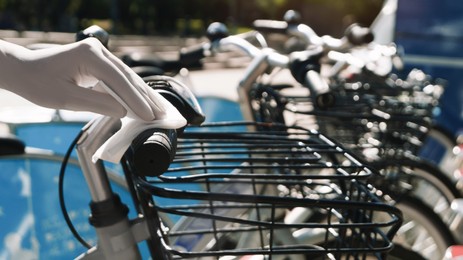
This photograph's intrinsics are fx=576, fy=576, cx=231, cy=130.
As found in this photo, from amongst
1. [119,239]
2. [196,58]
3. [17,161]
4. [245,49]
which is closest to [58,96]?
[119,239]

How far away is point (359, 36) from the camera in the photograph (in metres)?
3.06

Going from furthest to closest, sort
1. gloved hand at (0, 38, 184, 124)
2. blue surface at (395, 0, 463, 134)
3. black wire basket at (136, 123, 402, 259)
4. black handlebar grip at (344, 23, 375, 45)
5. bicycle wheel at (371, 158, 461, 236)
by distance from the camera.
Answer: blue surface at (395, 0, 463, 134) → black handlebar grip at (344, 23, 375, 45) → bicycle wheel at (371, 158, 461, 236) → black wire basket at (136, 123, 402, 259) → gloved hand at (0, 38, 184, 124)

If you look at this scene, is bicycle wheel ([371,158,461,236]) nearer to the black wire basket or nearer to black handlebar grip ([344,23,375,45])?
the black wire basket

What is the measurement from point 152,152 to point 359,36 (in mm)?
2424

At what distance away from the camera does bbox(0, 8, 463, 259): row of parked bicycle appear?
1051mm

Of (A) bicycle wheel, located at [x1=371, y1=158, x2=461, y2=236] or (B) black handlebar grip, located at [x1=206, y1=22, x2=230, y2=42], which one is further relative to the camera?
(A) bicycle wheel, located at [x1=371, y1=158, x2=461, y2=236]

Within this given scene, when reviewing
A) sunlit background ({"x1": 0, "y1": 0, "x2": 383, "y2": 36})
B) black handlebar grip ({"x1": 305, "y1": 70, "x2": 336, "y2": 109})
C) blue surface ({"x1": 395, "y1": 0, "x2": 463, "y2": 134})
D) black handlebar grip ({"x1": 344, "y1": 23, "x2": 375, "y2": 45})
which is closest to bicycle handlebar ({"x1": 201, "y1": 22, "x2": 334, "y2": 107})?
black handlebar grip ({"x1": 305, "y1": 70, "x2": 336, "y2": 109})

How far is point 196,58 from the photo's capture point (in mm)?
2451

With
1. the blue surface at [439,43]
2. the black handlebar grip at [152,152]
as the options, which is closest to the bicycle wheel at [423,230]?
the black handlebar grip at [152,152]

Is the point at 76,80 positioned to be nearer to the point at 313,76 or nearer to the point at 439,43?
the point at 313,76

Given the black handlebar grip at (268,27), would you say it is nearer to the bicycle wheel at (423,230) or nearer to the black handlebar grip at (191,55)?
the black handlebar grip at (191,55)

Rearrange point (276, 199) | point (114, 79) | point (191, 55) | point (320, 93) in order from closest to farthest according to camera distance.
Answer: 1. point (114, 79)
2. point (276, 199)
3. point (320, 93)
4. point (191, 55)

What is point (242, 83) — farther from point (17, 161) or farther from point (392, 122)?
point (17, 161)

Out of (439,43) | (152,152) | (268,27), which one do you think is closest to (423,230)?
(268,27)
